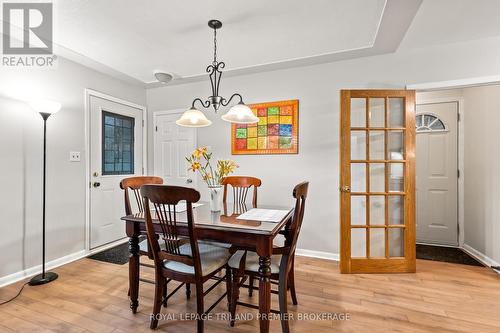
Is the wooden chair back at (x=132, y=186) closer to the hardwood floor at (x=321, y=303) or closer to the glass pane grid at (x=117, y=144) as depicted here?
the hardwood floor at (x=321, y=303)

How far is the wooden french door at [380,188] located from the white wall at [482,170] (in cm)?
104

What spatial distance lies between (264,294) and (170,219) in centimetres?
76

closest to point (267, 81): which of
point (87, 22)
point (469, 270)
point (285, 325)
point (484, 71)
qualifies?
point (87, 22)

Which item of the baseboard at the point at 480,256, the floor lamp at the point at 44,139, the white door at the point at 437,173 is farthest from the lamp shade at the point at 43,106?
the baseboard at the point at 480,256

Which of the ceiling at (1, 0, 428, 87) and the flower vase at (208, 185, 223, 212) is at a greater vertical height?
the ceiling at (1, 0, 428, 87)

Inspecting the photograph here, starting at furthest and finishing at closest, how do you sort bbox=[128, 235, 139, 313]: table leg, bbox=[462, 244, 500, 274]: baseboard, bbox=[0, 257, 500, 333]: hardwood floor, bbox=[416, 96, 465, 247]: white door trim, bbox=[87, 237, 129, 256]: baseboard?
bbox=[416, 96, 465, 247]: white door trim
bbox=[87, 237, 129, 256]: baseboard
bbox=[462, 244, 500, 274]: baseboard
bbox=[128, 235, 139, 313]: table leg
bbox=[0, 257, 500, 333]: hardwood floor

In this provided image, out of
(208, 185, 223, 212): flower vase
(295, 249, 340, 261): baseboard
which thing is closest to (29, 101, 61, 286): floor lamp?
(208, 185, 223, 212): flower vase

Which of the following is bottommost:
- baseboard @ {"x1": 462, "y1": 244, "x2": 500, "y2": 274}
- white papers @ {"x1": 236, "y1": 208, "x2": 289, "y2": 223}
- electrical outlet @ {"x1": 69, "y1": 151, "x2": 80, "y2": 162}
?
baseboard @ {"x1": 462, "y1": 244, "x2": 500, "y2": 274}

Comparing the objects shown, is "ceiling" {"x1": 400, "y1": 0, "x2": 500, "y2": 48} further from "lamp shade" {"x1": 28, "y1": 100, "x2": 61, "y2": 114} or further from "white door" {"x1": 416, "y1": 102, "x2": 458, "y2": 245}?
"lamp shade" {"x1": 28, "y1": 100, "x2": 61, "y2": 114}

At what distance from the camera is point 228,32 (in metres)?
2.37

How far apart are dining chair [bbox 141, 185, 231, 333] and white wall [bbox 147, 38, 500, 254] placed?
1606mm

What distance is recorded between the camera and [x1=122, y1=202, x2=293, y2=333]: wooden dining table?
59.8 inches

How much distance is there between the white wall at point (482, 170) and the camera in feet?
9.01

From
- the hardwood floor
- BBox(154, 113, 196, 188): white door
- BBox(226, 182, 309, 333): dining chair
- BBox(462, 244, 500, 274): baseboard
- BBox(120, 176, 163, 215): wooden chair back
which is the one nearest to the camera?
BBox(226, 182, 309, 333): dining chair
